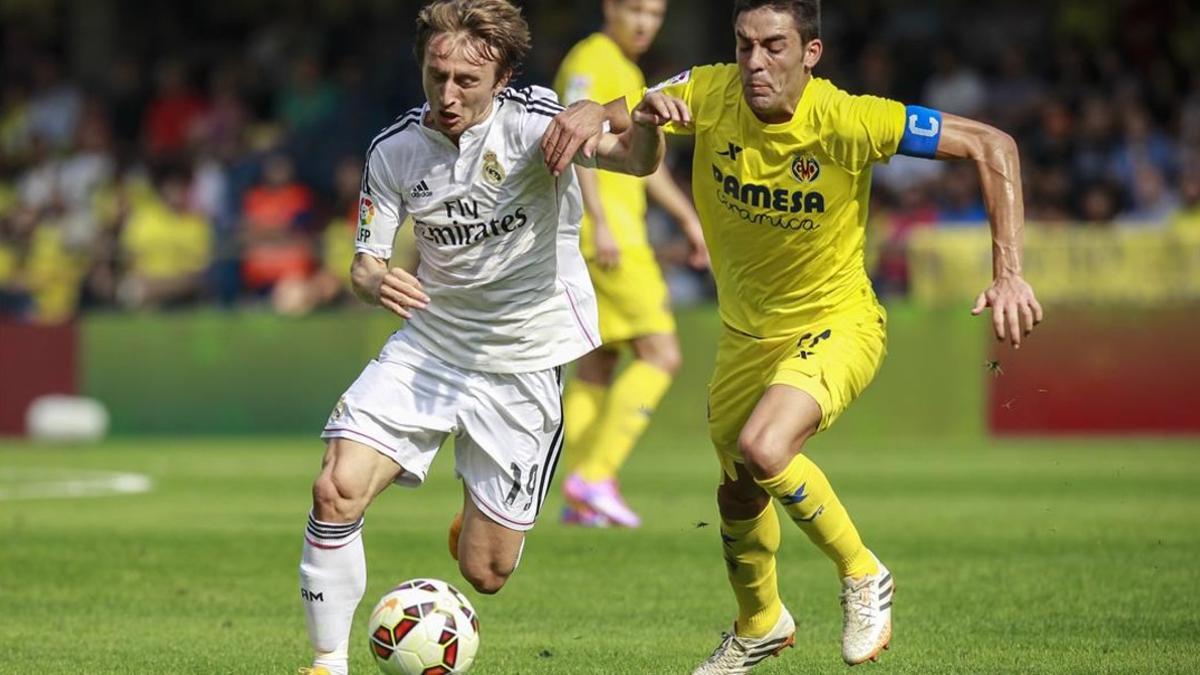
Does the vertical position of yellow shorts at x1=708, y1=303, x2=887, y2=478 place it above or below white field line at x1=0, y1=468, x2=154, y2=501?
above

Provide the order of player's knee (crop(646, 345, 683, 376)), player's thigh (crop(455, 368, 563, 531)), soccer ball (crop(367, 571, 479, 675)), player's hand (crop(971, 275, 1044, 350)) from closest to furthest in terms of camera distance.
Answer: player's hand (crop(971, 275, 1044, 350)), soccer ball (crop(367, 571, 479, 675)), player's thigh (crop(455, 368, 563, 531)), player's knee (crop(646, 345, 683, 376))

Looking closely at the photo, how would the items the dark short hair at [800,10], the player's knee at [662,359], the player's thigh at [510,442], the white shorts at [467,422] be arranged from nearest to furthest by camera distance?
the dark short hair at [800,10], the white shorts at [467,422], the player's thigh at [510,442], the player's knee at [662,359]

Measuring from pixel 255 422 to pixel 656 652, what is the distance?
12.4 metres

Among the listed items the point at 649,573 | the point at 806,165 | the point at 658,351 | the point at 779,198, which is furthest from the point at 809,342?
the point at 658,351

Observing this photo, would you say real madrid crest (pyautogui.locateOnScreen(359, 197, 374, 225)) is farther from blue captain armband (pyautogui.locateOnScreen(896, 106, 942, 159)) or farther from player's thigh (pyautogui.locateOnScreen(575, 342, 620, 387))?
player's thigh (pyautogui.locateOnScreen(575, 342, 620, 387))

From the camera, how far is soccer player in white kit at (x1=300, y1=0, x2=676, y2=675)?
638cm

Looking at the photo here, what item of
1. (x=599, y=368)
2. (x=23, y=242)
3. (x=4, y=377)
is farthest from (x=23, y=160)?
(x=599, y=368)

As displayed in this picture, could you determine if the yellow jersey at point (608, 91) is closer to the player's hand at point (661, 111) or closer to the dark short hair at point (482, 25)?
the dark short hair at point (482, 25)

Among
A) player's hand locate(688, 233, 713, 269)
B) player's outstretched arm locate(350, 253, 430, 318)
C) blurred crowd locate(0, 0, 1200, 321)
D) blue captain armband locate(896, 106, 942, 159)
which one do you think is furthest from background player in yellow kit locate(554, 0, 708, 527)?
blurred crowd locate(0, 0, 1200, 321)

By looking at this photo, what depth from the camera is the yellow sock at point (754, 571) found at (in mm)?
6707

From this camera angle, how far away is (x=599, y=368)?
11.3 meters

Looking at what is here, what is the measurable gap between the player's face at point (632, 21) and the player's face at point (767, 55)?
4.64 metres

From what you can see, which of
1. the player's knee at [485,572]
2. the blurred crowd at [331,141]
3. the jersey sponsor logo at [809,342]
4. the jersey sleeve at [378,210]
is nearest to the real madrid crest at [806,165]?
the jersey sponsor logo at [809,342]

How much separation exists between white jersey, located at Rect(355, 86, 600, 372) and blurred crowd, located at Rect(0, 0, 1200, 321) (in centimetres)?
1043
